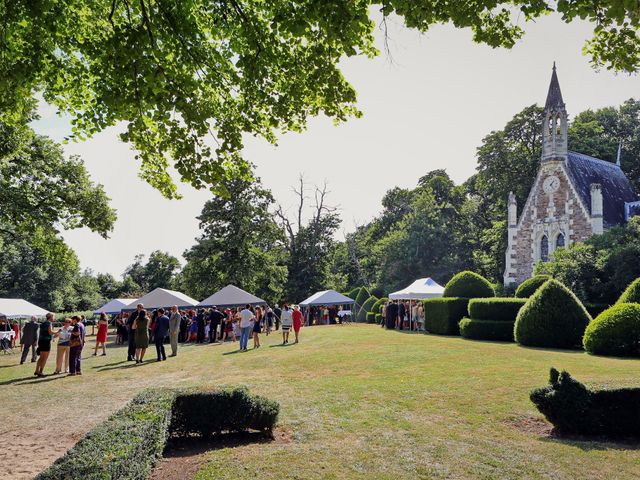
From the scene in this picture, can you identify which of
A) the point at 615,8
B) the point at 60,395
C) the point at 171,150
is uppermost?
the point at 615,8

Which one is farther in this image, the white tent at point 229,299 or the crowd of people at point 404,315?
the crowd of people at point 404,315

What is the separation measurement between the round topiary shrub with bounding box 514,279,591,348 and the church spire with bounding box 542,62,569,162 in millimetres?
19471

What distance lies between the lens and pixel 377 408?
8.57 metres

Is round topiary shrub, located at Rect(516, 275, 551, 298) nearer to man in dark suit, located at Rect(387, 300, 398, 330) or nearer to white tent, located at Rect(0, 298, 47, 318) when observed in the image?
man in dark suit, located at Rect(387, 300, 398, 330)

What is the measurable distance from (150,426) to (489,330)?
17.3 m

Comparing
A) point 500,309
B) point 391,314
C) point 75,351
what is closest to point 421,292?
point 391,314

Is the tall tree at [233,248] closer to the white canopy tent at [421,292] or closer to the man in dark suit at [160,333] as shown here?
the white canopy tent at [421,292]

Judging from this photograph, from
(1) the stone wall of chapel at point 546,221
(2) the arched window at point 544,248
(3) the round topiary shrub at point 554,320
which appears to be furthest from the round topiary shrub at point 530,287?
(2) the arched window at point 544,248

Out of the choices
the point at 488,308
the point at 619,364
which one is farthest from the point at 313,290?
the point at 619,364

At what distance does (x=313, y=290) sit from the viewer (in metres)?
46.0

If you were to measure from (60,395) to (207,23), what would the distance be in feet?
28.1

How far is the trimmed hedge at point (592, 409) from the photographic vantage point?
7242 mm

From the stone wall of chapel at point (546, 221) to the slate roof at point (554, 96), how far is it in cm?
393

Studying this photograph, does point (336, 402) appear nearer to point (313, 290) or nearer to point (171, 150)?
point (171, 150)
